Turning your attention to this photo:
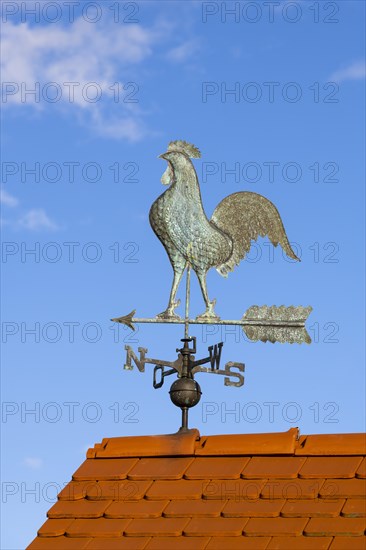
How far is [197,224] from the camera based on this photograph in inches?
207

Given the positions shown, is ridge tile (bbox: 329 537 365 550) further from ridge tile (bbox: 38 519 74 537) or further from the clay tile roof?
ridge tile (bbox: 38 519 74 537)

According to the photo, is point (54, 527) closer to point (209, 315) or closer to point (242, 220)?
point (209, 315)

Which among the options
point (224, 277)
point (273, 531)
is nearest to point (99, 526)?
point (273, 531)

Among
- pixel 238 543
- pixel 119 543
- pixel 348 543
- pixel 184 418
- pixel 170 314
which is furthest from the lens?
pixel 170 314

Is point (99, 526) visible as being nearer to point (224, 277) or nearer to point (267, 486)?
point (267, 486)

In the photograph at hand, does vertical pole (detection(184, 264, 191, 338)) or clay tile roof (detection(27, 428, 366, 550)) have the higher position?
vertical pole (detection(184, 264, 191, 338))

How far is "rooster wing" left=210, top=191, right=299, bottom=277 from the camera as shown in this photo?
5430 mm

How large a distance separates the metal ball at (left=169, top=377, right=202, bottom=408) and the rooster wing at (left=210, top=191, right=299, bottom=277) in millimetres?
754

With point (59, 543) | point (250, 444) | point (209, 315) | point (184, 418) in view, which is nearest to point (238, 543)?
point (250, 444)

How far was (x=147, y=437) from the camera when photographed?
4.64 m

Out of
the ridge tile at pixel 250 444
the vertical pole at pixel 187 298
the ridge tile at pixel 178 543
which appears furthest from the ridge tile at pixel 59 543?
the vertical pole at pixel 187 298

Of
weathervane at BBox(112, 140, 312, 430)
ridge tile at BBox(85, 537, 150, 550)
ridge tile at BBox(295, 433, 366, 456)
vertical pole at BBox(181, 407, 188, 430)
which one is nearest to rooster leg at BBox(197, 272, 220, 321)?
weathervane at BBox(112, 140, 312, 430)

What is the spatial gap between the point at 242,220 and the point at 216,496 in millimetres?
1762

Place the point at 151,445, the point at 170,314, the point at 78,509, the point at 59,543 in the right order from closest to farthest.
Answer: the point at 59,543, the point at 78,509, the point at 151,445, the point at 170,314
